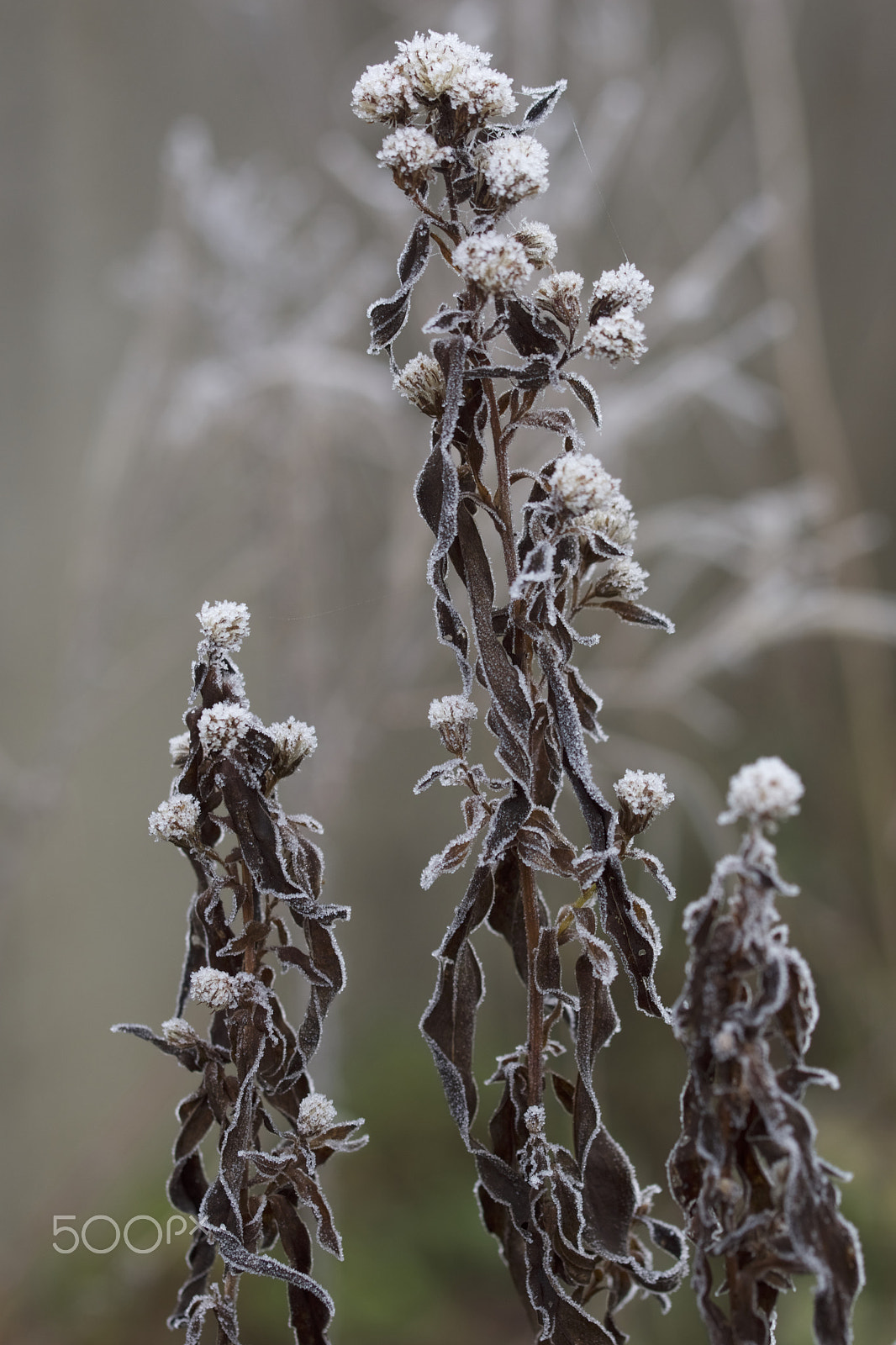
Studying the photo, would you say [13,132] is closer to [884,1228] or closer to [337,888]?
[337,888]

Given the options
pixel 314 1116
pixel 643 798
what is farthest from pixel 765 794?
pixel 314 1116

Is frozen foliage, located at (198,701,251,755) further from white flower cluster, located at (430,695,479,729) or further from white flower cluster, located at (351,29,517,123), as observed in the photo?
white flower cluster, located at (351,29,517,123)

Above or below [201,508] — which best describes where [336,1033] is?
below

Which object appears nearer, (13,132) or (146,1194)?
(13,132)

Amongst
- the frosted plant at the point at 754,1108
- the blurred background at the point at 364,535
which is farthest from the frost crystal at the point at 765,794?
the blurred background at the point at 364,535

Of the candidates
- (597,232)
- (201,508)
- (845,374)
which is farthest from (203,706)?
(845,374)

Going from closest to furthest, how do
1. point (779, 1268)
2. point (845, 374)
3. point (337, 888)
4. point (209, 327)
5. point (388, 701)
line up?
1. point (779, 1268)
2. point (388, 701)
3. point (209, 327)
4. point (337, 888)
5. point (845, 374)

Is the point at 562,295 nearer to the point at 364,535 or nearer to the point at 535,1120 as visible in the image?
the point at 535,1120

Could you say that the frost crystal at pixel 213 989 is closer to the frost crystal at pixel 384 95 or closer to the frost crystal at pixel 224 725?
the frost crystal at pixel 224 725
